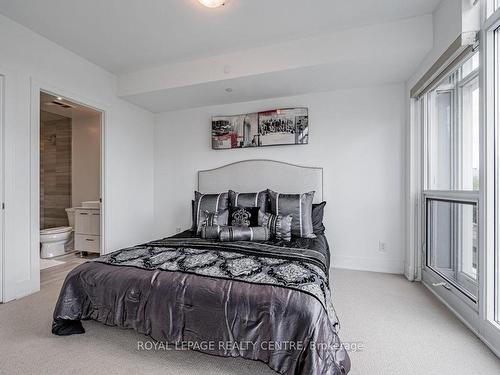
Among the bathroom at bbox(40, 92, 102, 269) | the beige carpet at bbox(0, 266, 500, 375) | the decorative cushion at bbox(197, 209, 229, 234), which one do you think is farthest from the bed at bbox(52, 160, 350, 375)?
the bathroom at bbox(40, 92, 102, 269)

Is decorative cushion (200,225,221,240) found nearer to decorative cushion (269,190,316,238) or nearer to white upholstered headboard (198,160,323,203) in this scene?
decorative cushion (269,190,316,238)

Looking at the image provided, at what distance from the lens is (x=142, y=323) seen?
161 centimetres

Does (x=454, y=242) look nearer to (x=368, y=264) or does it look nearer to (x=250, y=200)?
(x=368, y=264)

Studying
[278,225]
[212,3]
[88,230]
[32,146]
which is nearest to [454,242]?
[278,225]

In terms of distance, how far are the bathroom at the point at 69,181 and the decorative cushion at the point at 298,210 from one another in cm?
287

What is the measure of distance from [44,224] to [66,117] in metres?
2.15

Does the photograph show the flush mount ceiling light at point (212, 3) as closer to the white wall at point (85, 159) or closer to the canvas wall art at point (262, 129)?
the canvas wall art at point (262, 129)

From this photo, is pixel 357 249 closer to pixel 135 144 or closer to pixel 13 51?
pixel 135 144

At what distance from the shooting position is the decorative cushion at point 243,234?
2530 millimetres

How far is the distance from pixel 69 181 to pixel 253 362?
5.01 m

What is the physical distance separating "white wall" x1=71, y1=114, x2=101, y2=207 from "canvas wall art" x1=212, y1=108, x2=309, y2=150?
7.52 ft

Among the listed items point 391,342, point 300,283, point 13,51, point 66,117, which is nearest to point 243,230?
point 300,283

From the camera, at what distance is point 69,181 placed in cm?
496

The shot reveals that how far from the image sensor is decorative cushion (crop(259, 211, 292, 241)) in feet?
8.59
